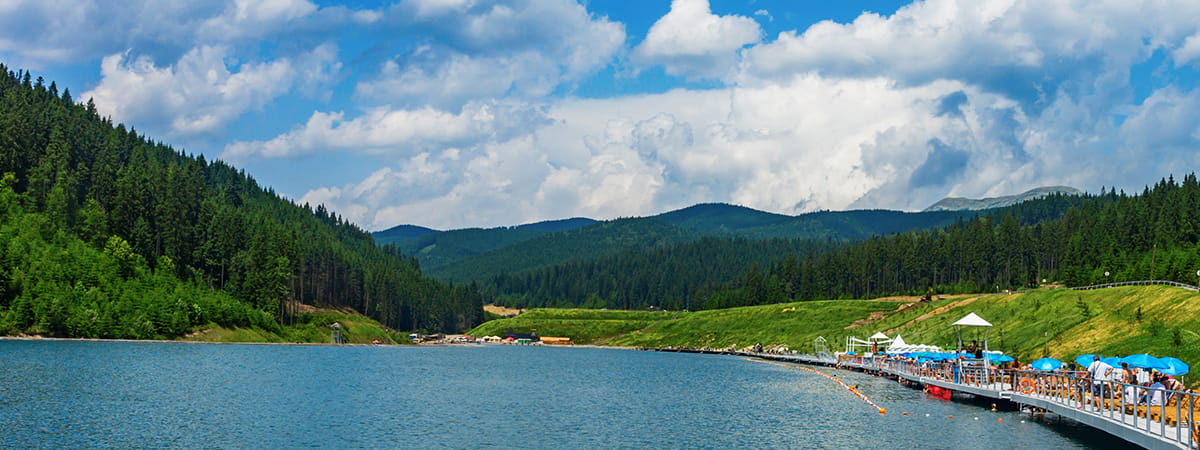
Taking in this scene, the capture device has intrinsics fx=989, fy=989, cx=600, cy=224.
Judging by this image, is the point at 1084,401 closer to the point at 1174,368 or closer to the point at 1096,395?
the point at 1096,395

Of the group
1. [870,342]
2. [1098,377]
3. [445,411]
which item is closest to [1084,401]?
[1098,377]

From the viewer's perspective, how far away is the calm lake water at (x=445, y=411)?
45.9 metres

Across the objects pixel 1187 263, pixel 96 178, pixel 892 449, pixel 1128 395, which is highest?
pixel 96 178

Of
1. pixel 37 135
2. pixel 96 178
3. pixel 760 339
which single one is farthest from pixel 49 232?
pixel 760 339

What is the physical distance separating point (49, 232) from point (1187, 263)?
15599cm

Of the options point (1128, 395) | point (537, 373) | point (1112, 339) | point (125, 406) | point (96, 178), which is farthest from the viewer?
point (96, 178)

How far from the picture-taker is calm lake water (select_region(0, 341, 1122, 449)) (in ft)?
151

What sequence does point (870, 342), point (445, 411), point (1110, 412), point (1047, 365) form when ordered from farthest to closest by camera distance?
point (870, 342) → point (445, 411) → point (1047, 365) → point (1110, 412)

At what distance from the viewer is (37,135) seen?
16650 cm

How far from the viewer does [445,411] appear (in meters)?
59.5

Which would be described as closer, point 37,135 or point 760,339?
point 37,135

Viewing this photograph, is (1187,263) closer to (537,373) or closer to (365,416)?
(537,373)

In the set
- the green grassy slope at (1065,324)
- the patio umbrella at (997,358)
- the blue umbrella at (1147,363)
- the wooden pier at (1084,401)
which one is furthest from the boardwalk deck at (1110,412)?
the green grassy slope at (1065,324)

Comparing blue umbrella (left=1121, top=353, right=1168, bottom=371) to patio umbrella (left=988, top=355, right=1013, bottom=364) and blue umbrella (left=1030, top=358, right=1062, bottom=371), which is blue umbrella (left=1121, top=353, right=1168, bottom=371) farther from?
patio umbrella (left=988, top=355, right=1013, bottom=364)
